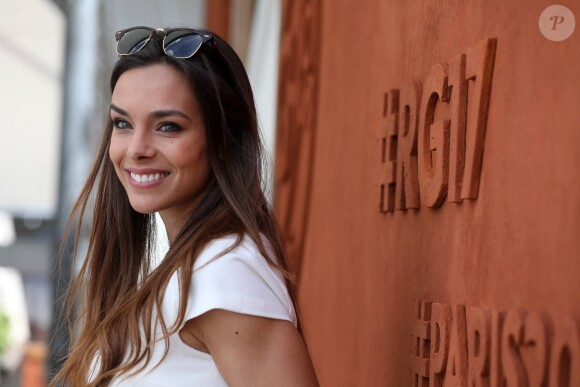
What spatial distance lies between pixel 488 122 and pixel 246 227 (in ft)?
1.53

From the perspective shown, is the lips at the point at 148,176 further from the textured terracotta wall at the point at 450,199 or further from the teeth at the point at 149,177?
the textured terracotta wall at the point at 450,199

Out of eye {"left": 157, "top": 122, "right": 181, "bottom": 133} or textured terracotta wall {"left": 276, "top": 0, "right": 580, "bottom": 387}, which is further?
eye {"left": 157, "top": 122, "right": 181, "bottom": 133}

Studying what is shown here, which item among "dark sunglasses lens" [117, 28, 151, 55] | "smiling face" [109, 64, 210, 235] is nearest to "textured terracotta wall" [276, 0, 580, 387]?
"smiling face" [109, 64, 210, 235]

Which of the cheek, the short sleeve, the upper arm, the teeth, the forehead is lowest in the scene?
the upper arm

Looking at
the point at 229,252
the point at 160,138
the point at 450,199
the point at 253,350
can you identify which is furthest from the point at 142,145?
the point at 450,199

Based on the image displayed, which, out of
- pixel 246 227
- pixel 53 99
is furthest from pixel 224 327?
pixel 53 99

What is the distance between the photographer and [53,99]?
39.5ft

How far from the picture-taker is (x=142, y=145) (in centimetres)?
180

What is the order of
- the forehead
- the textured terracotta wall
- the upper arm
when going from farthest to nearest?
the forehead < the upper arm < the textured terracotta wall

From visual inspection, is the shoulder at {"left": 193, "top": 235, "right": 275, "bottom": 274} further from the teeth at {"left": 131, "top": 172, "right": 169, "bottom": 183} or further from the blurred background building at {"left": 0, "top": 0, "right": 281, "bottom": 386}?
the blurred background building at {"left": 0, "top": 0, "right": 281, "bottom": 386}

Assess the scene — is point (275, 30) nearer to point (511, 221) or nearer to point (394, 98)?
point (394, 98)

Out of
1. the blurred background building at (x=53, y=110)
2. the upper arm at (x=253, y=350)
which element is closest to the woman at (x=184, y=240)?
the upper arm at (x=253, y=350)

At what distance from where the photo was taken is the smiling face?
5.89ft

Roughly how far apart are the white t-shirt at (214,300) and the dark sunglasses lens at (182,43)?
1.22ft
